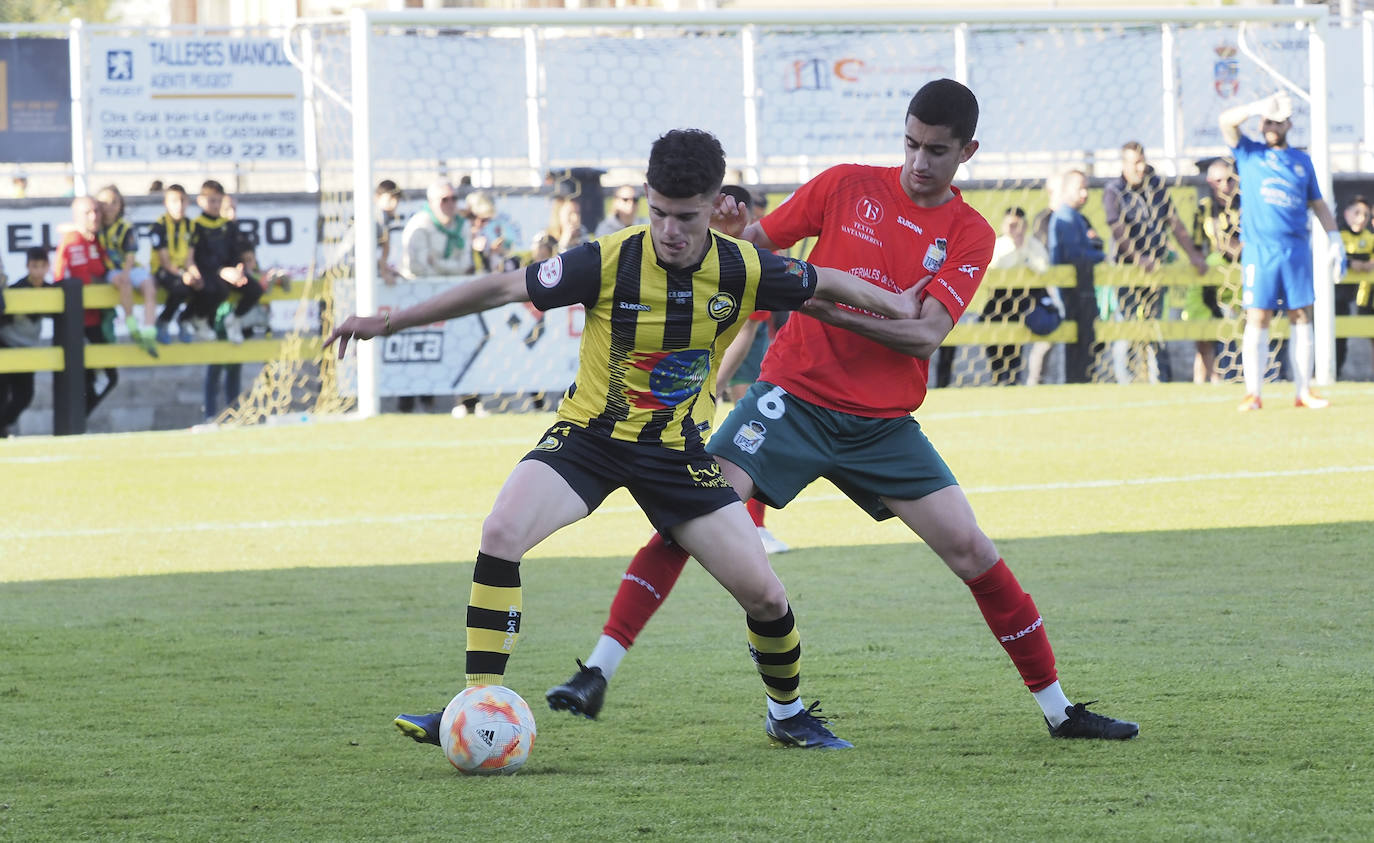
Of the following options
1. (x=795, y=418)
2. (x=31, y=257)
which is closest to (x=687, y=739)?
(x=795, y=418)

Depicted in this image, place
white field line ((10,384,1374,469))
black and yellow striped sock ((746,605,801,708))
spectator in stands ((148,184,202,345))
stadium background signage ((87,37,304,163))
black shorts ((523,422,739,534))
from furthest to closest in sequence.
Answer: stadium background signage ((87,37,304,163))
spectator in stands ((148,184,202,345))
white field line ((10,384,1374,469))
black and yellow striped sock ((746,605,801,708))
black shorts ((523,422,739,534))

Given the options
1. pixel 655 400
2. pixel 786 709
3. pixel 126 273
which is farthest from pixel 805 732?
pixel 126 273

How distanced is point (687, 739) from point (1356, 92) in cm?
1701

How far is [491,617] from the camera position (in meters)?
4.45

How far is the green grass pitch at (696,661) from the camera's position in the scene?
3.91 metres

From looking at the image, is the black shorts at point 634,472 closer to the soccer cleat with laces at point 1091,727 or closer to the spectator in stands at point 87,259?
the soccer cleat with laces at point 1091,727

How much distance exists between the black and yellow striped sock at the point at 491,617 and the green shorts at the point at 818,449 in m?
0.90

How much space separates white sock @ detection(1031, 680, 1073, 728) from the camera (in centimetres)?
476

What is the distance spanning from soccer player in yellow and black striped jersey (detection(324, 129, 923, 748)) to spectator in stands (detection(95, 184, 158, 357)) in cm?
1122

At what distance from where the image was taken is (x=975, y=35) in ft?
56.0

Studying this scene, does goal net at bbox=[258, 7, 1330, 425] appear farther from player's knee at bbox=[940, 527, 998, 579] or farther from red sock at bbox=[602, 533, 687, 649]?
player's knee at bbox=[940, 527, 998, 579]

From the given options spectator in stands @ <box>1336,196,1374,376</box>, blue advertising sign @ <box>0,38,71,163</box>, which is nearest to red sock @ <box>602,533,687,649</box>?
blue advertising sign @ <box>0,38,71,163</box>

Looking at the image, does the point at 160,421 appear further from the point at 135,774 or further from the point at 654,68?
the point at 135,774

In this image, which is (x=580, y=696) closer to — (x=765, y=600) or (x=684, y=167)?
(x=765, y=600)
